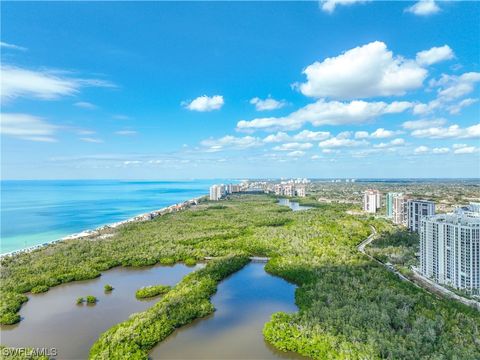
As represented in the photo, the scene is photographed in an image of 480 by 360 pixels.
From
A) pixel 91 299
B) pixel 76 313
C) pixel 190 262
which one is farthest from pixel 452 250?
pixel 76 313

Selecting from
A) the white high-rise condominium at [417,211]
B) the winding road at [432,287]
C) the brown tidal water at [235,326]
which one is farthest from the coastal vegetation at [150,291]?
the white high-rise condominium at [417,211]

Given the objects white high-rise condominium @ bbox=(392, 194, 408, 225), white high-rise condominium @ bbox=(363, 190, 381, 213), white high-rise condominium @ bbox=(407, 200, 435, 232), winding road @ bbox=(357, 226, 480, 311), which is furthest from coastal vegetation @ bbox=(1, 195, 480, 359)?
white high-rise condominium @ bbox=(363, 190, 381, 213)

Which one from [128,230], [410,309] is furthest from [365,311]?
[128,230]

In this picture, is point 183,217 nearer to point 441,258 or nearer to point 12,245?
Result: point 12,245

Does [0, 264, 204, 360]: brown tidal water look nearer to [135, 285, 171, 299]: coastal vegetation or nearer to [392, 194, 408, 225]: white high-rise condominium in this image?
[135, 285, 171, 299]: coastal vegetation

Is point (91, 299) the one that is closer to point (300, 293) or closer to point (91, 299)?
point (91, 299)
